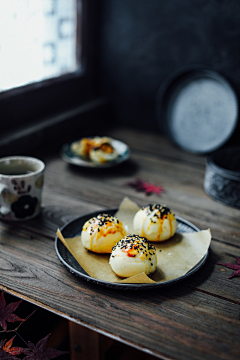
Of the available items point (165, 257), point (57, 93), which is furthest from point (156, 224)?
point (57, 93)

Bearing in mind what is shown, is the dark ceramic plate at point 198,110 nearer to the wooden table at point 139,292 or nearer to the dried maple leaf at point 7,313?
the wooden table at point 139,292

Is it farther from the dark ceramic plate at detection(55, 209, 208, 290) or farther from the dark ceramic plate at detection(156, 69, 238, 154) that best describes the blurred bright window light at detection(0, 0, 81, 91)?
the dark ceramic plate at detection(55, 209, 208, 290)

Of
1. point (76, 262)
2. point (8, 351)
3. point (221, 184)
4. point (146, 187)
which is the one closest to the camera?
point (8, 351)

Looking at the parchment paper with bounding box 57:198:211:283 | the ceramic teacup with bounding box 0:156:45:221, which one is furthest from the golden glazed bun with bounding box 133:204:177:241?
the ceramic teacup with bounding box 0:156:45:221

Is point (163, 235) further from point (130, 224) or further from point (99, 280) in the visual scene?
point (99, 280)

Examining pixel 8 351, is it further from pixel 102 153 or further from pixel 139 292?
pixel 102 153

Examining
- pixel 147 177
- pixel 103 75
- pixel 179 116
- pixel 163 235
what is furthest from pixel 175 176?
pixel 103 75
